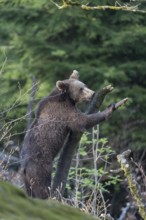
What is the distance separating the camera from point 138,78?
67.8 ft

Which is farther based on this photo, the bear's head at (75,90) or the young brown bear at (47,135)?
the bear's head at (75,90)

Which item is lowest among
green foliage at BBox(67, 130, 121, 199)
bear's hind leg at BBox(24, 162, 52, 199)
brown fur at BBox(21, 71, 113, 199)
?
green foliage at BBox(67, 130, 121, 199)

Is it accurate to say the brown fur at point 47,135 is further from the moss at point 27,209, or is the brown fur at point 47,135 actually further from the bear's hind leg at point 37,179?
the moss at point 27,209

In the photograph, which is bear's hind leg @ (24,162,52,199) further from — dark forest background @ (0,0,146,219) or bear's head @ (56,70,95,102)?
dark forest background @ (0,0,146,219)

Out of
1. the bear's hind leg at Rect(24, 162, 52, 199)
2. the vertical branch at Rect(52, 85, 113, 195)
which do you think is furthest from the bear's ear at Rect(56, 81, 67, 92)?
the bear's hind leg at Rect(24, 162, 52, 199)

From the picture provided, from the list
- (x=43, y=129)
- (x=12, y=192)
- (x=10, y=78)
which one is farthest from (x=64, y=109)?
(x=10, y=78)

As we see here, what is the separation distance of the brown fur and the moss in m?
6.93

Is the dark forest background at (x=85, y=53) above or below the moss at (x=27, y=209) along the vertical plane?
below

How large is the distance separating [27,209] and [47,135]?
283 inches

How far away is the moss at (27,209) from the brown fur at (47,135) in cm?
693

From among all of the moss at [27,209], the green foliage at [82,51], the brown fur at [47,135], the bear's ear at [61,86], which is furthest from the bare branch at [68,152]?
the green foliage at [82,51]

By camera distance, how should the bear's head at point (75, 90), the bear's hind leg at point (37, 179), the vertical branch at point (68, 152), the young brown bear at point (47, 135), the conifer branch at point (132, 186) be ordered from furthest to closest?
the bear's head at point (75, 90), the bear's hind leg at point (37, 179), the young brown bear at point (47, 135), the vertical branch at point (68, 152), the conifer branch at point (132, 186)

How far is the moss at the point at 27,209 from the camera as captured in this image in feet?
11.6

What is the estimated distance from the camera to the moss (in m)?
3.53
